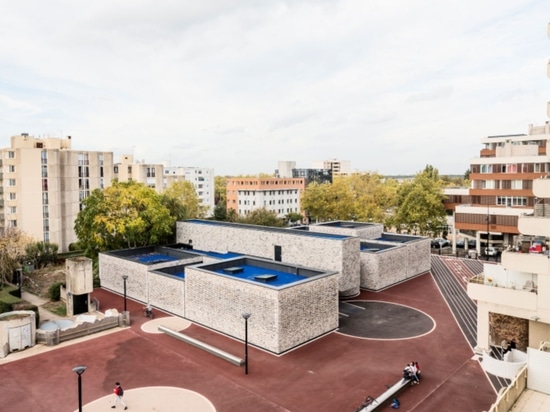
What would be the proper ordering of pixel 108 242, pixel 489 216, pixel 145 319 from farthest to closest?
pixel 489 216 → pixel 108 242 → pixel 145 319

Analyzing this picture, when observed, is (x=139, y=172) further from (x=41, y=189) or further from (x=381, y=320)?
(x=381, y=320)

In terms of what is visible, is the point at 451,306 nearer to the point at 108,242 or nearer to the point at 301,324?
the point at 301,324

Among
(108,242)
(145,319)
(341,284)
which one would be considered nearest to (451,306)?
(341,284)

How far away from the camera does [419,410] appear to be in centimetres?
1970

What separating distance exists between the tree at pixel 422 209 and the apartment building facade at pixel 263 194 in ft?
131

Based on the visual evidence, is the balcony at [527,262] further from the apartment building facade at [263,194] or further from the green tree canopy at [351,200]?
the apartment building facade at [263,194]

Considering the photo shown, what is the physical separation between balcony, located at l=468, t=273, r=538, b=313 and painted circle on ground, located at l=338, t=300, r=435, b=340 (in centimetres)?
554

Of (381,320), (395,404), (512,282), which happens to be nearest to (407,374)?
(395,404)

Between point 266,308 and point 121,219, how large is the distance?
80.2ft

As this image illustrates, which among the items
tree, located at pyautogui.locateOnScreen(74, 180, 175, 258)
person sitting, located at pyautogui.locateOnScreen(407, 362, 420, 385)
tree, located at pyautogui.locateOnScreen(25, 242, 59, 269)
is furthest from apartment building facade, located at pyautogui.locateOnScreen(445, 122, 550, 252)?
tree, located at pyautogui.locateOnScreen(25, 242, 59, 269)

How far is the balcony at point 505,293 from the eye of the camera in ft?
78.1

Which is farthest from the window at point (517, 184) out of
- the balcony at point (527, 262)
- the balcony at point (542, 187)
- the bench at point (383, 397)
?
the bench at point (383, 397)

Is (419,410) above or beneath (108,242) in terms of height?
beneath

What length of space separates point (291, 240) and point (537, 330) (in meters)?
21.4
